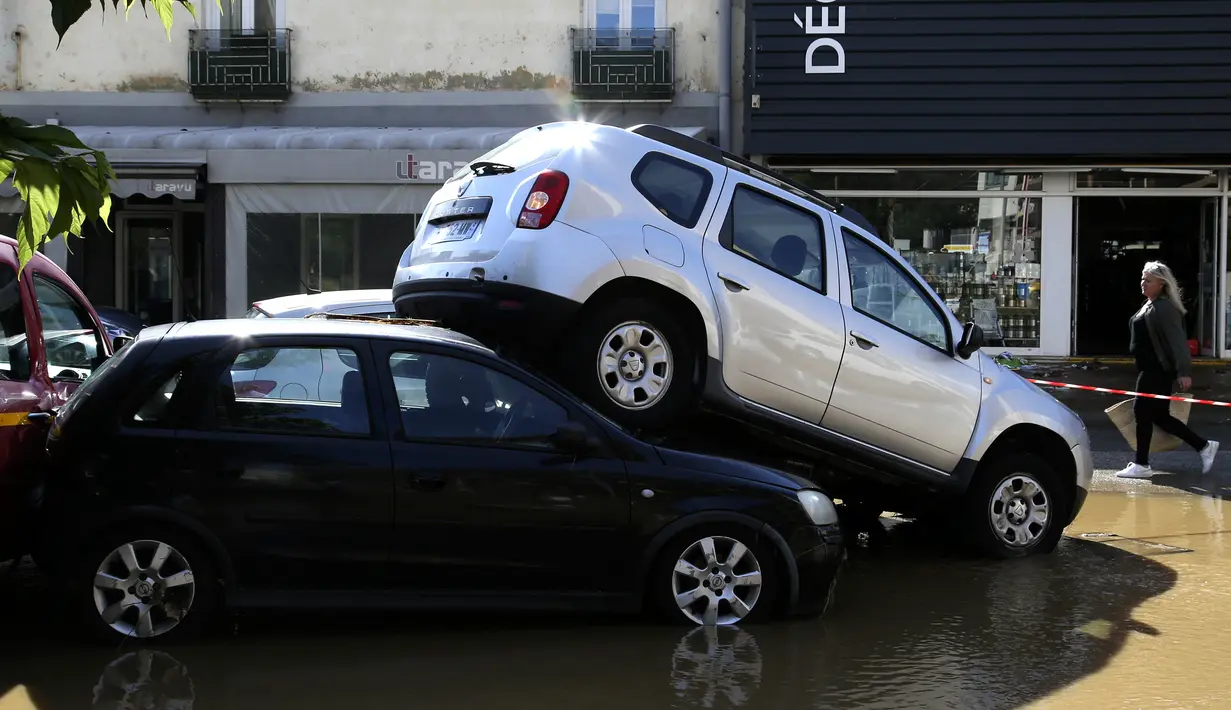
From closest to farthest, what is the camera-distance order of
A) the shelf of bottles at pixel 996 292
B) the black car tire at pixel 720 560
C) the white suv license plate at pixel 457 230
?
1. the black car tire at pixel 720 560
2. the white suv license plate at pixel 457 230
3. the shelf of bottles at pixel 996 292

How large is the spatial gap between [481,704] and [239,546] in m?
1.30

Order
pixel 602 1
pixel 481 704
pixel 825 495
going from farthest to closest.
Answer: pixel 602 1 → pixel 825 495 → pixel 481 704

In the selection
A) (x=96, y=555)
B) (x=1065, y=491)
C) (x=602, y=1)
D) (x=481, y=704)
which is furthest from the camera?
(x=602, y=1)

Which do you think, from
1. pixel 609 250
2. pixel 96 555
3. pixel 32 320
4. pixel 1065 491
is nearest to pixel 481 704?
pixel 96 555

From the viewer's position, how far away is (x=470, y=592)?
551 cm

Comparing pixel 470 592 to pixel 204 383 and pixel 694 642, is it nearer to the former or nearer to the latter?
pixel 694 642

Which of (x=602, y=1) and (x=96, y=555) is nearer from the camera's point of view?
(x=96, y=555)

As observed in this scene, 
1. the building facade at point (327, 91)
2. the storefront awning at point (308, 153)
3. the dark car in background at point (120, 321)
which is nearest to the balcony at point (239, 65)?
the building facade at point (327, 91)

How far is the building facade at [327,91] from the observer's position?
1717 cm

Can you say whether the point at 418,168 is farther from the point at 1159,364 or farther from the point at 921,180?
the point at 1159,364

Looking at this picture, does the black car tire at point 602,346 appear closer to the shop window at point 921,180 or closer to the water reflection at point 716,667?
the water reflection at point 716,667

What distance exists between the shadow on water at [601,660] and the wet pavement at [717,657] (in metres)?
0.01

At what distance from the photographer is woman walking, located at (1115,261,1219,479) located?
35.4ft

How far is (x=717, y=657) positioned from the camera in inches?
211
